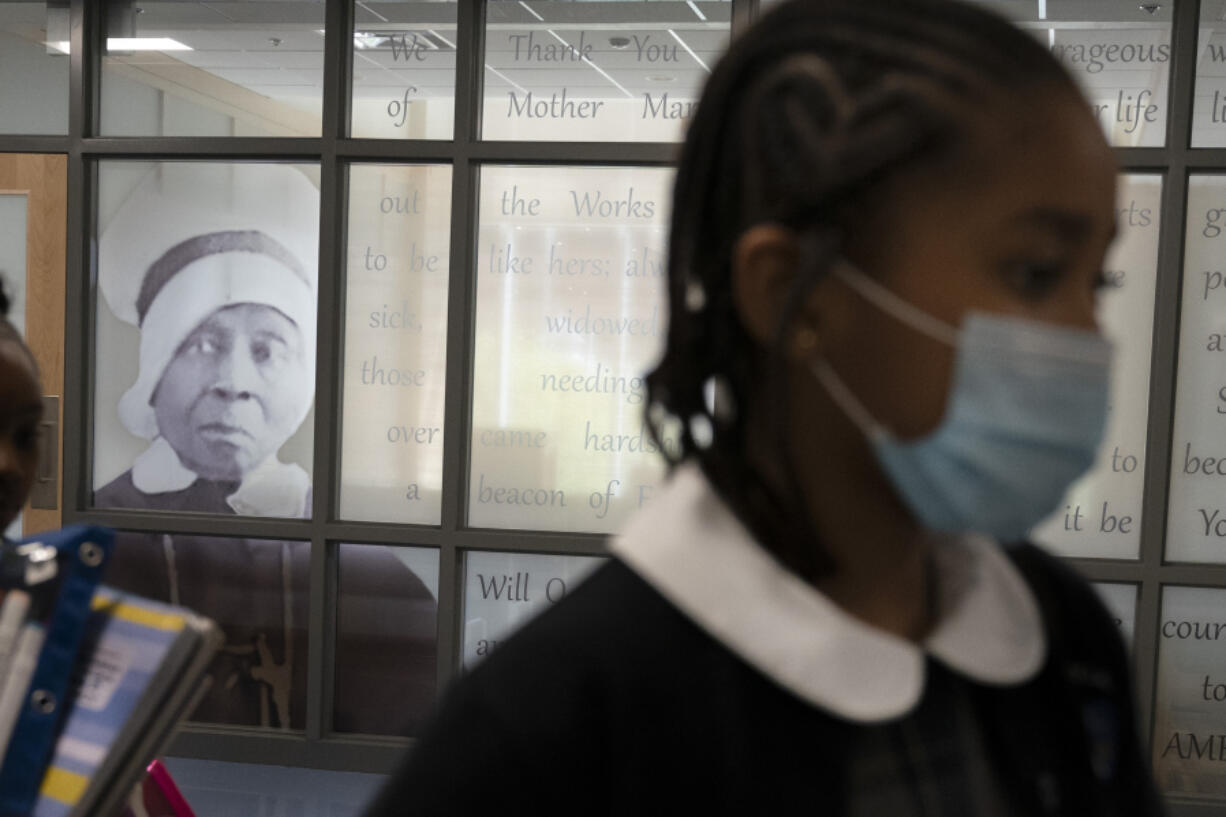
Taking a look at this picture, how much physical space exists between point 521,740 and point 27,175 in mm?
4231

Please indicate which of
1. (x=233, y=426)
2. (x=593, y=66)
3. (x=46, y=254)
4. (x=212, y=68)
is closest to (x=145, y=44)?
(x=212, y=68)

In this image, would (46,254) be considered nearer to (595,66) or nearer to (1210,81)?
(595,66)

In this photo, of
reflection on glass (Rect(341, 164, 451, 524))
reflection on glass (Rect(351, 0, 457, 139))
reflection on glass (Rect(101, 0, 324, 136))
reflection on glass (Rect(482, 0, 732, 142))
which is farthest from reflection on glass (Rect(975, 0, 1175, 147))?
reflection on glass (Rect(101, 0, 324, 136))

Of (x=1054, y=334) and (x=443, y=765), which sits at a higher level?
(x=1054, y=334)

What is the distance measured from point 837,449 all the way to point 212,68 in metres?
3.99

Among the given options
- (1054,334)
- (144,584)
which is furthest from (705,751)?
(144,584)

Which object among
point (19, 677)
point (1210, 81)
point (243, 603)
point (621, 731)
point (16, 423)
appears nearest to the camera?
point (621, 731)

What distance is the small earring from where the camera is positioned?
632 mm

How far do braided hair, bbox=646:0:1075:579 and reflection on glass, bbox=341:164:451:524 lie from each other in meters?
3.39

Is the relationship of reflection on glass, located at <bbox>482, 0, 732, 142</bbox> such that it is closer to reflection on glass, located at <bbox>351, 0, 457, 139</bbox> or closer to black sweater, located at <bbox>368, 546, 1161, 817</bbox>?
reflection on glass, located at <bbox>351, 0, 457, 139</bbox>

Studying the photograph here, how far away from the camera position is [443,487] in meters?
3.96

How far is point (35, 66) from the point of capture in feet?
13.6

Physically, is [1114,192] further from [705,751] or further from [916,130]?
[705,751]

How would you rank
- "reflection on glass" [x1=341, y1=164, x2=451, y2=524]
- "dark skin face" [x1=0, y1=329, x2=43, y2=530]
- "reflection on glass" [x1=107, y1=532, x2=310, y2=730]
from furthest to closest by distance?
"reflection on glass" [x1=107, y1=532, x2=310, y2=730]
"reflection on glass" [x1=341, y1=164, x2=451, y2=524]
"dark skin face" [x1=0, y1=329, x2=43, y2=530]
